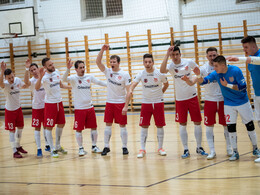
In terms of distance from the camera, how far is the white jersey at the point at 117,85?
703cm

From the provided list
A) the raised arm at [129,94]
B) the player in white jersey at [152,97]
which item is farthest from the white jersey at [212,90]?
the raised arm at [129,94]

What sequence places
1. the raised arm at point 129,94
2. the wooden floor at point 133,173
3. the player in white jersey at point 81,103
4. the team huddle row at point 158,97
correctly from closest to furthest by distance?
the wooden floor at point 133,173, the team huddle row at point 158,97, the raised arm at point 129,94, the player in white jersey at point 81,103

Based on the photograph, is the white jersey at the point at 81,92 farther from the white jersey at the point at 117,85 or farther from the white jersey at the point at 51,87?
the white jersey at the point at 117,85

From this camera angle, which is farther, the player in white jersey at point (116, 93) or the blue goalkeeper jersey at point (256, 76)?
the player in white jersey at point (116, 93)

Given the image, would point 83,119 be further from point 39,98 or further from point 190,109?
point 190,109

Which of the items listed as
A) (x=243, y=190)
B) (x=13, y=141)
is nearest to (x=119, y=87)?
(x=13, y=141)

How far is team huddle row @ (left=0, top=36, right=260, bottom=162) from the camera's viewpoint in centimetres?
581

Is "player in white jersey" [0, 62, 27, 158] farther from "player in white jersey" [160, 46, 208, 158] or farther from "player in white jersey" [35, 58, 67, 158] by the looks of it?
"player in white jersey" [160, 46, 208, 158]

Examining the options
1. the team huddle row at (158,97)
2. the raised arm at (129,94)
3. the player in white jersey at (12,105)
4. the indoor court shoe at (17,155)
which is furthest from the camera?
the player in white jersey at (12,105)

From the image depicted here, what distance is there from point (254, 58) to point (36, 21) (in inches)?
488

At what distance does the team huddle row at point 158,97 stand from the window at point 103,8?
8509 millimetres

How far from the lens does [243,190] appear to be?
4.20 metres

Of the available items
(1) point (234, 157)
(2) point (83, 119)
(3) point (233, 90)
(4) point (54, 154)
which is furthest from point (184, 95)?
(4) point (54, 154)

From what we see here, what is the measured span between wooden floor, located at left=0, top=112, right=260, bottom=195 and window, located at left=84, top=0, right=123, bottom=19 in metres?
8.68
